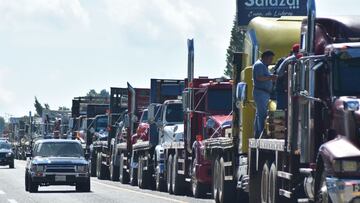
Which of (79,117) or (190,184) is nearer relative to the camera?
(190,184)

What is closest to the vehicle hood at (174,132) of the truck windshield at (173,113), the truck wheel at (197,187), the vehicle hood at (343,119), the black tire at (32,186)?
the truck windshield at (173,113)

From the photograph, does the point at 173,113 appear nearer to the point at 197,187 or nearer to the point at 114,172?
the point at 197,187

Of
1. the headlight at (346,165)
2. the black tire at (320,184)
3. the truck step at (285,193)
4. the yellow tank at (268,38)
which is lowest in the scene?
the truck step at (285,193)

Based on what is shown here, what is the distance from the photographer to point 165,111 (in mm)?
33375

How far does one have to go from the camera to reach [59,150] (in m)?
33.6

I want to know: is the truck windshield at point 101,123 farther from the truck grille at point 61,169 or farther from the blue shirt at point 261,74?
the blue shirt at point 261,74

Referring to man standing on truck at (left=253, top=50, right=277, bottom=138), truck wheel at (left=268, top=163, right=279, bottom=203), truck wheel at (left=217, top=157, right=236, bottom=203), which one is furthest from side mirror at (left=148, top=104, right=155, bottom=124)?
truck wheel at (left=268, top=163, right=279, bottom=203)

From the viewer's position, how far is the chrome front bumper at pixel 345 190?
45.5 feet

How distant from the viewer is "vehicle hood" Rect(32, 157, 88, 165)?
32.7 metres

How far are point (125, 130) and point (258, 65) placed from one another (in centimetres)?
2253

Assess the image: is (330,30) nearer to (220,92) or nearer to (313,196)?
(313,196)

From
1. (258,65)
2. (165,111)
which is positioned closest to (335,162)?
(258,65)

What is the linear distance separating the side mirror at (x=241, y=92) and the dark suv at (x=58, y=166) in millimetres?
11101

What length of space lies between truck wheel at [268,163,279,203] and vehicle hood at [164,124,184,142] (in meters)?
12.3
